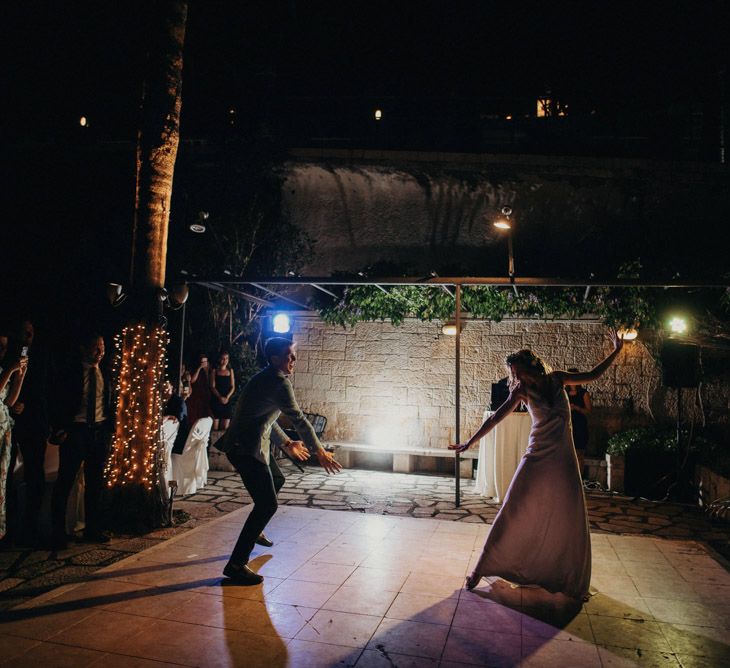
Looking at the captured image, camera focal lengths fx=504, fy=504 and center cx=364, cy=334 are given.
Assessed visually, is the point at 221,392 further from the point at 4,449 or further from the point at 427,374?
the point at 4,449

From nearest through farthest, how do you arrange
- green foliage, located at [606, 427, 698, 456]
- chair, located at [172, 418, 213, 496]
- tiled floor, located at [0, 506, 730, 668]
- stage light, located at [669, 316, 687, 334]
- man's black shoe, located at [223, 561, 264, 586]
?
tiled floor, located at [0, 506, 730, 668], man's black shoe, located at [223, 561, 264, 586], chair, located at [172, 418, 213, 496], green foliage, located at [606, 427, 698, 456], stage light, located at [669, 316, 687, 334]

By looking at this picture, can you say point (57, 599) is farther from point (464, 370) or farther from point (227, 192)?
point (227, 192)

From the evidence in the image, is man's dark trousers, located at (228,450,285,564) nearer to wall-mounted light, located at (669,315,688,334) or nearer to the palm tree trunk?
the palm tree trunk

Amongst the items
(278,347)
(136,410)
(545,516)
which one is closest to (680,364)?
(545,516)

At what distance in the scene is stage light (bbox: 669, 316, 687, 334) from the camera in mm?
9773

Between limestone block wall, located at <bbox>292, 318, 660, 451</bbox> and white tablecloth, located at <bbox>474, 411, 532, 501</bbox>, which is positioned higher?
limestone block wall, located at <bbox>292, 318, 660, 451</bbox>

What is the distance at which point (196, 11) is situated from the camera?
13.1 metres

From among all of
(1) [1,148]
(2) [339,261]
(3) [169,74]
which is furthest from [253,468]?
(1) [1,148]

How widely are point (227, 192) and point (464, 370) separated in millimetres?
7326

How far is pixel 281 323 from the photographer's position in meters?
11.6

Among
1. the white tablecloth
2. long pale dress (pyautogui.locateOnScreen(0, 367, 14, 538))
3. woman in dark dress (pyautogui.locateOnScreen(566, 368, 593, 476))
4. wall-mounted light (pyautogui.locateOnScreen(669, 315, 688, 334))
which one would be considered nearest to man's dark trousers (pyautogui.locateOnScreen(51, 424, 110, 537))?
long pale dress (pyautogui.locateOnScreen(0, 367, 14, 538))

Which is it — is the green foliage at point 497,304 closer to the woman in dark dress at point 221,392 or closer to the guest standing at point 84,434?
the woman in dark dress at point 221,392

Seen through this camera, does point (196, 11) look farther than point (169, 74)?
Yes

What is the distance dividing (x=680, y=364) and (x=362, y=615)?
7121 mm
